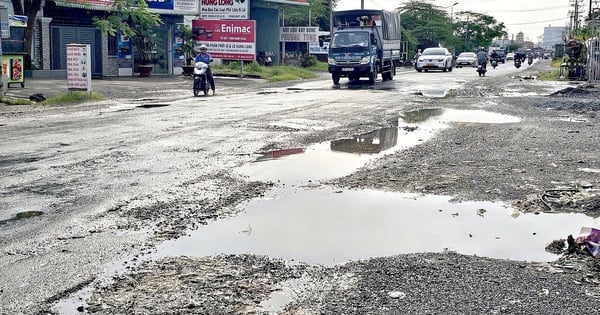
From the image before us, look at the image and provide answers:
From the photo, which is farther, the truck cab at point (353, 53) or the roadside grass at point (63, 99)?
the truck cab at point (353, 53)

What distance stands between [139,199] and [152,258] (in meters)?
2.05

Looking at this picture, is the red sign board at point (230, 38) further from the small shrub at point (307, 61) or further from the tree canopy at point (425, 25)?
the tree canopy at point (425, 25)

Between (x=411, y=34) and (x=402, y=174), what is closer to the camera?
(x=402, y=174)

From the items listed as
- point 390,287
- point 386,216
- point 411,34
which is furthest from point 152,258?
point 411,34

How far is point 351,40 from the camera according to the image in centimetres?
3166

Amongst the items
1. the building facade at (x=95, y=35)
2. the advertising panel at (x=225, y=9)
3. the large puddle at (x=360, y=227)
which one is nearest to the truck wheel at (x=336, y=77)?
the advertising panel at (x=225, y=9)

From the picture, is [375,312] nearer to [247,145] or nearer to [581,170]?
[581,170]

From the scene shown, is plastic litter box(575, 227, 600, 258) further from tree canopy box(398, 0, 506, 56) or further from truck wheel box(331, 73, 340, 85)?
tree canopy box(398, 0, 506, 56)

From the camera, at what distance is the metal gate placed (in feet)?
101

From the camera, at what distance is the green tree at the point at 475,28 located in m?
110

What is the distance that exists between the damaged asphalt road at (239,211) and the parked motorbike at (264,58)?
110 feet

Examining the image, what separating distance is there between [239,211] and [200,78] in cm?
1720

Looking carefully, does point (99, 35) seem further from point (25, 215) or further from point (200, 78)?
point (25, 215)

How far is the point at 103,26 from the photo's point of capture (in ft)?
101
